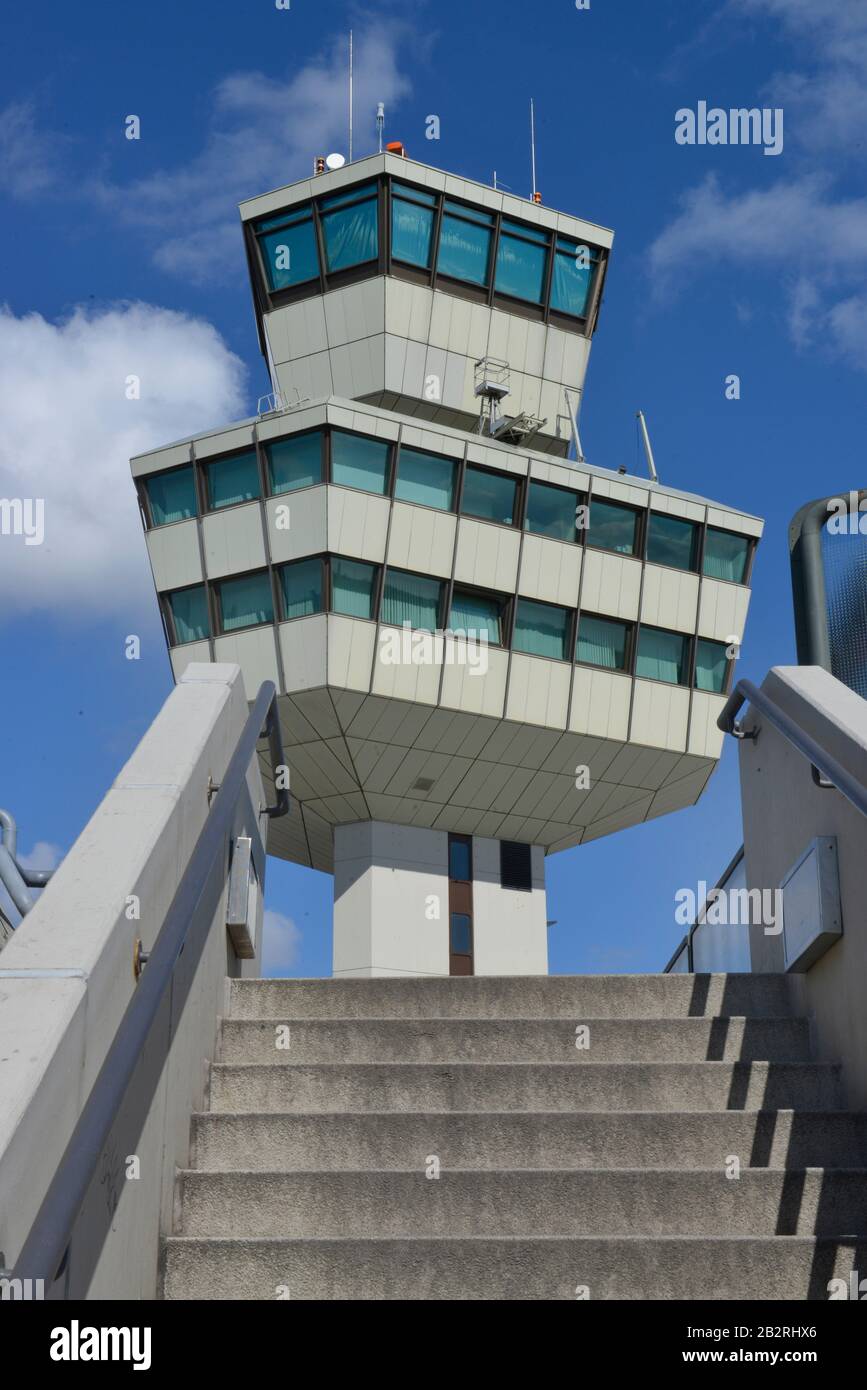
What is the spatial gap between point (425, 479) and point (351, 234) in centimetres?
593

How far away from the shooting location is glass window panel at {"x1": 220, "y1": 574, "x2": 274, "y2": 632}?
3034 cm

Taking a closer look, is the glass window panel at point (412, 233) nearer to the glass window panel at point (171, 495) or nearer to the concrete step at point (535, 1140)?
the glass window panel at point (171, 495)

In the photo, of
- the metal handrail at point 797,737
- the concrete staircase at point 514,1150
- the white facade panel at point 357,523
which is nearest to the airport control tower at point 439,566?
the white facade panel at point 357,523

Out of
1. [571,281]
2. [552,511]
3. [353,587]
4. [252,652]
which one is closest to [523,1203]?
[353,587]

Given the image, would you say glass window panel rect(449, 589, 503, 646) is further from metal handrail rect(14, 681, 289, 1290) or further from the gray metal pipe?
metal handrail rect(14, 681, 289, 1290)

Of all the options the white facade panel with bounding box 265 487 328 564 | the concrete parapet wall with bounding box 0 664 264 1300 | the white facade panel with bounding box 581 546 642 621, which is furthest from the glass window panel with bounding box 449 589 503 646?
the concrete parapet wall with bounding box 0 664 264 1300

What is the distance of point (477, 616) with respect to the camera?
31172 millimetres

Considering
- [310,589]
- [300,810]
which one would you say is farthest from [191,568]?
[300,810]

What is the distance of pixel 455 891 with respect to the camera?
3378 centimetres

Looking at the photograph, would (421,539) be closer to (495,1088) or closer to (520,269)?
(520,269)
